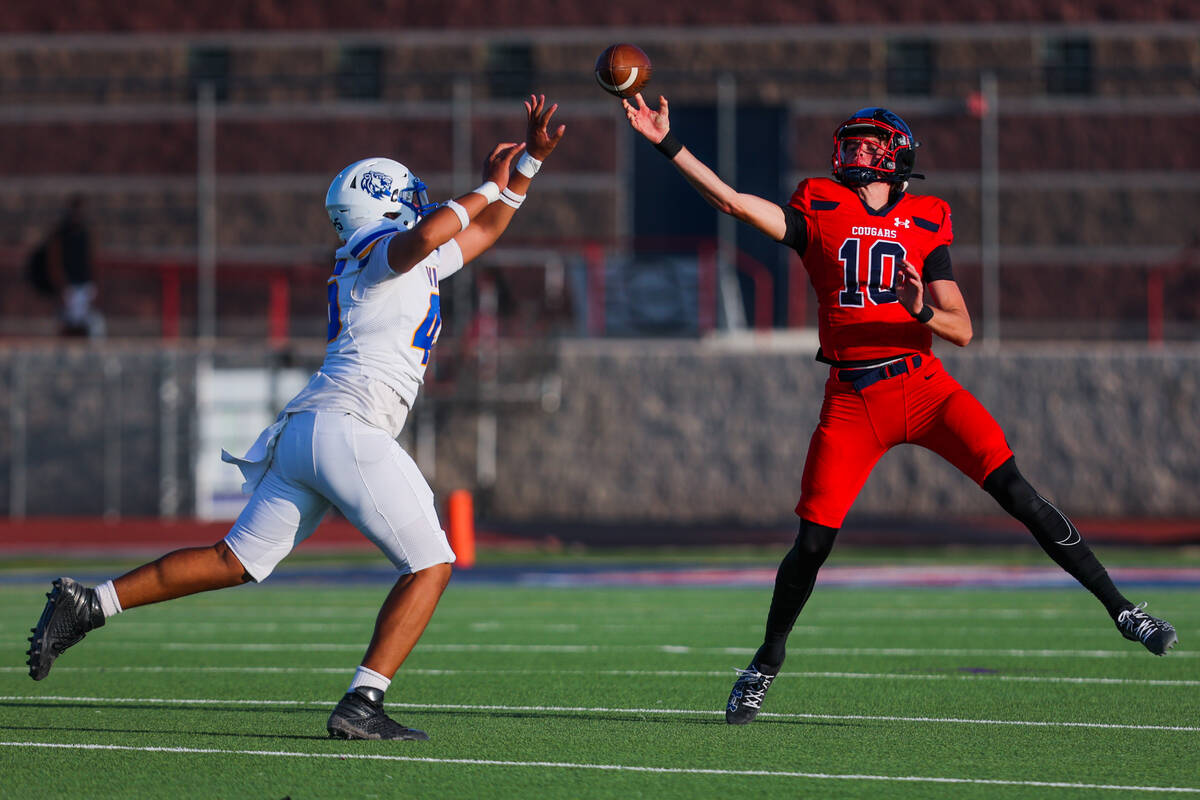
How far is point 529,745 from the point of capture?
22.1 feet

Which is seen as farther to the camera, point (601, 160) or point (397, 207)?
point (601, 160)

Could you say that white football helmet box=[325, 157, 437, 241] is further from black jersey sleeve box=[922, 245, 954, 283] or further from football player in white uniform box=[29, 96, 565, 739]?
black jersey sleeve box=[922, 245, 954, 283]

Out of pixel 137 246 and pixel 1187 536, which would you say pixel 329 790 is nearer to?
pixel 1187 536

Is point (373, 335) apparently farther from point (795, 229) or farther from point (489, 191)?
point (795, 229)

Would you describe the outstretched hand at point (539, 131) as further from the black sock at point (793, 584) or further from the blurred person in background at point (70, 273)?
the blurred person in background at point (70, 273)

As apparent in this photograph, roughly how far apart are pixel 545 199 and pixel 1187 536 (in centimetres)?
1487

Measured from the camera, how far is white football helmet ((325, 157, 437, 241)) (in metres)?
7.07

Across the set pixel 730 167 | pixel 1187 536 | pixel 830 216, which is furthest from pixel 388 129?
pixel 830 216

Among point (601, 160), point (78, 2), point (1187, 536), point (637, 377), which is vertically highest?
point (78, 2)

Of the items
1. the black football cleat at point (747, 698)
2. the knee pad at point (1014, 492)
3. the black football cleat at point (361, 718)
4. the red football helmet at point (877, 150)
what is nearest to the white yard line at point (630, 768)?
the black football cleat at point (361, 718)

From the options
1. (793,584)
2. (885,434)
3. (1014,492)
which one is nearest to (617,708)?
(793,584)

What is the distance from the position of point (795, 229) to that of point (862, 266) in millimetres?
320

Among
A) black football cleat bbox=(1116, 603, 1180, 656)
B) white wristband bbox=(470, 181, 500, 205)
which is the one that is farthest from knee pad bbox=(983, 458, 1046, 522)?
white wristband bbox=(470, 181, 500, 205)

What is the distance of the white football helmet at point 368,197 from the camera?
23.2 feet
